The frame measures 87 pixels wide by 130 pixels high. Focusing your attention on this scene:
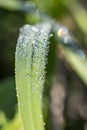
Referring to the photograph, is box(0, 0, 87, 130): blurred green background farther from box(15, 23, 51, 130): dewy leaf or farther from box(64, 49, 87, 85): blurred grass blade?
box(15, 23, 51, 130): dewy leaf

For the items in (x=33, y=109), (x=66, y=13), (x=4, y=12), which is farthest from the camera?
(x=4, y=12)

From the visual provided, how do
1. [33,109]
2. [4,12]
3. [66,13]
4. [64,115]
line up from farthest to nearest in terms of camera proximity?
1. [4,12]
2. [64,115]
3. [66,13]
4. [33,109]

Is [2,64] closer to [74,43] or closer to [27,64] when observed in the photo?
[74,43]

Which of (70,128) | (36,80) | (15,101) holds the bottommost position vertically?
(70,128)

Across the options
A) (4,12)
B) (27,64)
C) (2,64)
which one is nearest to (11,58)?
(2,64)

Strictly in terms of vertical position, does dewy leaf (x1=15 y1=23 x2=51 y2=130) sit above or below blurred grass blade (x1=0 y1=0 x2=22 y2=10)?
below

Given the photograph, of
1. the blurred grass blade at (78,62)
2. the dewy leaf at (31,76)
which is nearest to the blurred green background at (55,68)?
the blurred grass blade at (78,62)

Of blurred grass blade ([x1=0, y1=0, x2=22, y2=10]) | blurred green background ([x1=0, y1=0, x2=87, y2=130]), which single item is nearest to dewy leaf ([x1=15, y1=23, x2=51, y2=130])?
blurred green background ([x1=0, y1=0, x2=87, y2=130])

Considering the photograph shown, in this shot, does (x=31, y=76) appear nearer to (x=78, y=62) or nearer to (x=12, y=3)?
(x=78, y=62)
